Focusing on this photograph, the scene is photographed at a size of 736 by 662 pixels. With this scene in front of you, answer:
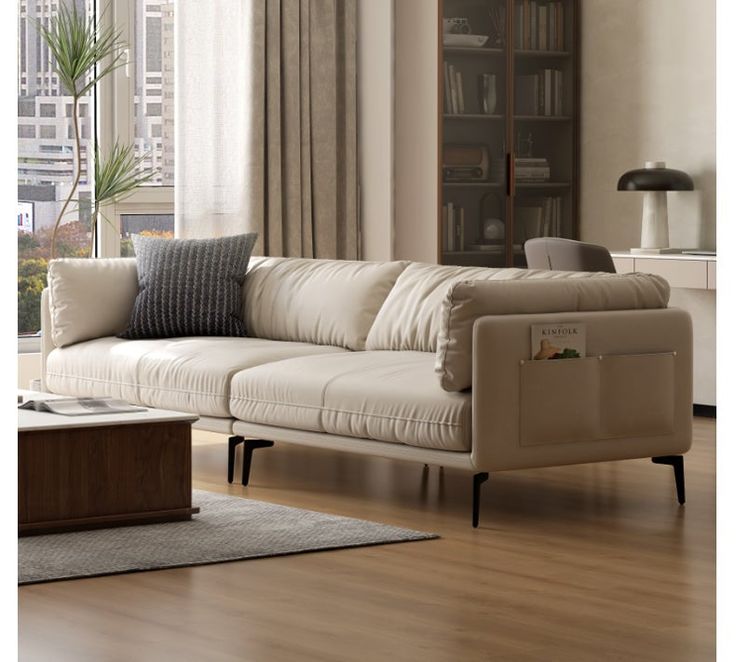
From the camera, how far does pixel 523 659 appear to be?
2350mm

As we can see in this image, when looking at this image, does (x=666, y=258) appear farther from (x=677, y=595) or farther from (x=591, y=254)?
(x=677, y=595)

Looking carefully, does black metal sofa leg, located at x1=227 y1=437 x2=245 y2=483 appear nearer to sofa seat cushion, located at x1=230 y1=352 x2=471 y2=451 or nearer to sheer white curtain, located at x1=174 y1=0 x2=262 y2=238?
sofa seat cushion, located at x1=230 y1=352 x2=471 y2=451

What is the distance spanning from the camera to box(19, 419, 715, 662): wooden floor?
8.07ft

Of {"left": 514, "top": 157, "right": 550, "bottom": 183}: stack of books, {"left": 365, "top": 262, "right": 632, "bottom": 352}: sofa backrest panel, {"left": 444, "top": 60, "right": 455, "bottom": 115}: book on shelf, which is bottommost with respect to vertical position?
{"left": 365, "top": 262, "right": 632, "bottom": 352}: sofa backrest panel

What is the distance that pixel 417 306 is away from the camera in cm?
462

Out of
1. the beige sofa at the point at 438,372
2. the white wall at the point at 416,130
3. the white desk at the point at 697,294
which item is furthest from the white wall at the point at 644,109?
the beige sofa at the point at 438,372

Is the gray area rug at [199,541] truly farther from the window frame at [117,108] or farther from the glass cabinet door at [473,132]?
the glass cabinet door at [473,132]

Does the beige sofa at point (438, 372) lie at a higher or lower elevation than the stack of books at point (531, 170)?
lower

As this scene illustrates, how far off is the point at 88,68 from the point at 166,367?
7.11 feet

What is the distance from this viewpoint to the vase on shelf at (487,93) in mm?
7074

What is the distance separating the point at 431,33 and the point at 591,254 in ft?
6.67

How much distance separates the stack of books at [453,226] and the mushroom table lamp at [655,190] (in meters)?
0.91

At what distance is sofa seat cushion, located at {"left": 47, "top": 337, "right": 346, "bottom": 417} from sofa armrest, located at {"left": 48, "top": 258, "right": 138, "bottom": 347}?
64 mm

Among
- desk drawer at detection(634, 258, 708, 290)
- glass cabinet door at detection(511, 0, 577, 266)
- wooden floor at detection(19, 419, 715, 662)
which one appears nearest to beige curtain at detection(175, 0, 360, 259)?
glass cabinet door at detection(511, 0, 577, 266)
